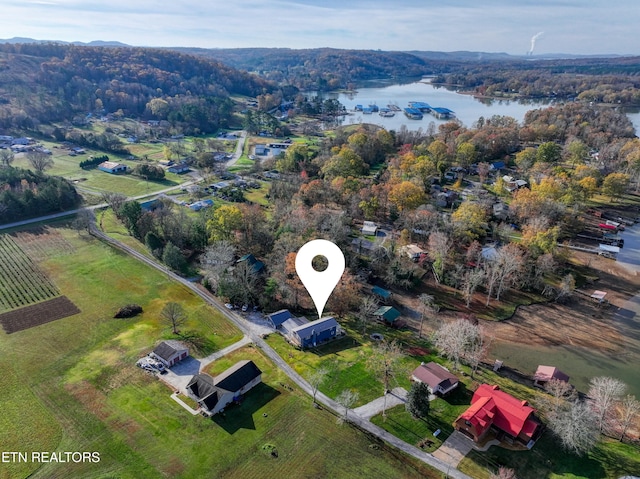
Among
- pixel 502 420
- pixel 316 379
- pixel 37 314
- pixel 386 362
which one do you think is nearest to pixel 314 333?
pixel 316 379

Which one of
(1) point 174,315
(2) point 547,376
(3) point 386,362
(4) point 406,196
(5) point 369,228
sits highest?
(4) point 406,196

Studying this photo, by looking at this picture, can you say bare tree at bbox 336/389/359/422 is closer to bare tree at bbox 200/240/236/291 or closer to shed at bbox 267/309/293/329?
shed at bbox 267/309/293/329

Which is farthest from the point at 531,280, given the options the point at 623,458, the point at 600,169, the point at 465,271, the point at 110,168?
the point at 110,168

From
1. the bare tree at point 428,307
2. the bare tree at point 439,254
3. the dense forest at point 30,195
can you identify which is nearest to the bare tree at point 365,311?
the bare tree at point 428,307

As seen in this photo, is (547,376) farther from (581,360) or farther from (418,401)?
(418,401)

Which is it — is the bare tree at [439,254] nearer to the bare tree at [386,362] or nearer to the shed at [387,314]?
the shed at [387,314]

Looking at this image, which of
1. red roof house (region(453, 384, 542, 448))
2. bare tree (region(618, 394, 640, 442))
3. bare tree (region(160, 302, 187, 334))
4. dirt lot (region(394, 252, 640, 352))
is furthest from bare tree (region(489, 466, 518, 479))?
bare tree (region(160, 302, 187, 334))
